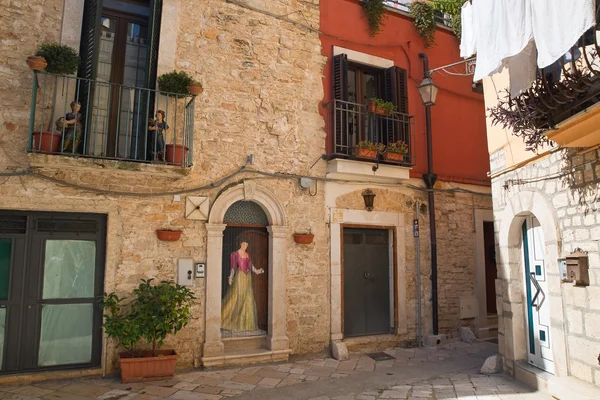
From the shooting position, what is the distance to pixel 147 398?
17.3ft

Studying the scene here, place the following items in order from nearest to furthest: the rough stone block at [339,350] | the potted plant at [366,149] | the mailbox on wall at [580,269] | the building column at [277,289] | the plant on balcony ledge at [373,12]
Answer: the mailbox on wall at [580,269]
the building column at [277,289]
the rough stone block at [339,350]
the potted plant at [366,149]
the plant on balcony ledge at [373,12]

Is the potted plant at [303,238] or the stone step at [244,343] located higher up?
the potted plant at [303,238]

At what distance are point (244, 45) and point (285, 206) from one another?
9.00 feet

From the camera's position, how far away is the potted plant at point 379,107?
820cm

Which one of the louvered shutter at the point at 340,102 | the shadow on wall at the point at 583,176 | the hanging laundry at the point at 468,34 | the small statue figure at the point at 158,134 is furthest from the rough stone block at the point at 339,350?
the hanging laundry at the point at 468,34

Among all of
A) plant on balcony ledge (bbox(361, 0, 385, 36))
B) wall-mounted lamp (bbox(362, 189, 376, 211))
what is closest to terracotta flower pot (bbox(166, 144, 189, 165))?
wall-mounted lamp (bbox(362, 189, 376, 211))

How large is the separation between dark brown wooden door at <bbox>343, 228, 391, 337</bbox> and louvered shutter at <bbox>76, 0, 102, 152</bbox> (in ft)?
15.1

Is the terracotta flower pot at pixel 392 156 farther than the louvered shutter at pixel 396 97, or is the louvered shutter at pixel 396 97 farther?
the louvered shutter at pixel 396 97

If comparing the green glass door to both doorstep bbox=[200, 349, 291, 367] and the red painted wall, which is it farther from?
the red painted wall

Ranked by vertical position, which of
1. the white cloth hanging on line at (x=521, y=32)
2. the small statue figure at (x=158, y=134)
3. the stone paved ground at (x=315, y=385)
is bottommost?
the stone paved ground at (x=315, y=385)

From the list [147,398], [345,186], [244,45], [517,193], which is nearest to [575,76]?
[517,193]

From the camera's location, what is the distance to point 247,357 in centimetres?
684

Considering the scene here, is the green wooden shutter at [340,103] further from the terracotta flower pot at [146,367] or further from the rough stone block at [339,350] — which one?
the terracotta flower pot at [146,367]

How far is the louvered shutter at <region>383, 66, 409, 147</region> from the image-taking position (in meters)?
8.51
